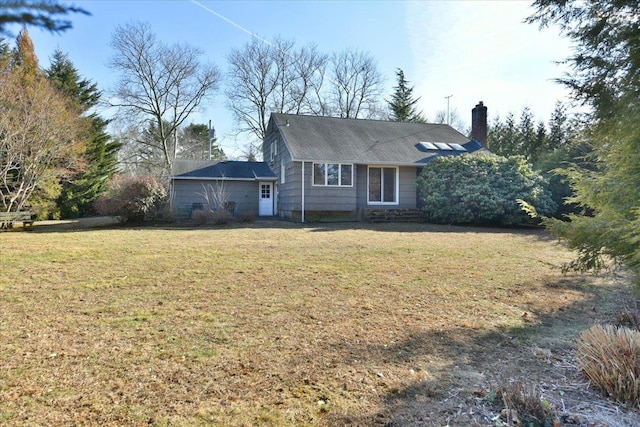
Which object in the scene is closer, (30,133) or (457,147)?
(30,133)

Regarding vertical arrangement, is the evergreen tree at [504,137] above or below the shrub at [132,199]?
above

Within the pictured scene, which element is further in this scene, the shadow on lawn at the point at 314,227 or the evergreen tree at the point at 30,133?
the evergreen tree at the point at 30,133

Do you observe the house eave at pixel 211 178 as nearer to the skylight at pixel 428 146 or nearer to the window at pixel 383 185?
the window at pixel 383 185

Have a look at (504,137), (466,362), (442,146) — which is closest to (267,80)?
(442,146)

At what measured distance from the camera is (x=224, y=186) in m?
18.8

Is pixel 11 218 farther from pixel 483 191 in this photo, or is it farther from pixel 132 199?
pixel 483 191

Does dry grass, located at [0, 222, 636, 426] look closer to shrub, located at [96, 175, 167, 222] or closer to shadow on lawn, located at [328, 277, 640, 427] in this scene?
shadow on lawn, located at [328, 277, 640, 427]

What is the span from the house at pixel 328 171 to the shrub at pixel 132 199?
8.33 feet

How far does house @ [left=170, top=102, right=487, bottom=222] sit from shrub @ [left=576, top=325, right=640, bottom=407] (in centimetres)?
1320

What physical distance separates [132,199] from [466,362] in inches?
558

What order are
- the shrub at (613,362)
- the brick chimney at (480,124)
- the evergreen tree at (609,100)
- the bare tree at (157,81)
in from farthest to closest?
the bare tree at (157,81), the brick chimney at (480,124), the evergreen tree at (609,100), the shrub at (613,362)

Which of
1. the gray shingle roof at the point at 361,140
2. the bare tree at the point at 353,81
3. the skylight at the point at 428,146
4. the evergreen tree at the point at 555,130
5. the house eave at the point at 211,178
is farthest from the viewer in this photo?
the bare tree at the point at 353,81

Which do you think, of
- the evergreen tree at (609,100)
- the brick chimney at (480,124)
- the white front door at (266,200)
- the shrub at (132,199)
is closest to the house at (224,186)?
the white front door at (266,200)

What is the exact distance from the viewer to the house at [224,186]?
59.5 feet
